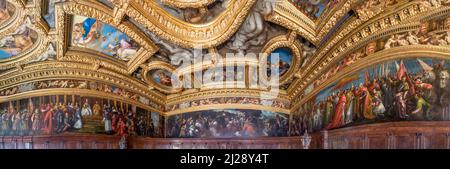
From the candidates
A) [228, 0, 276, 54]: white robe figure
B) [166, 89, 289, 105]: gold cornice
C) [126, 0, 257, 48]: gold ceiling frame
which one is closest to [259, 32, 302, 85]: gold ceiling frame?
[228, 0, 276, 54]: white robe figure

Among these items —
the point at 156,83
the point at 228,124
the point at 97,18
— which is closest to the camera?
the point at 97,18

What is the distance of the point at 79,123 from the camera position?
1347cm

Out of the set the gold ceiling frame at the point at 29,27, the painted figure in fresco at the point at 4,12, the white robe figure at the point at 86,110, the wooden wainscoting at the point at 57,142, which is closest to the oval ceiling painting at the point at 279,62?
the wooden wainscoting at the point at 57,142

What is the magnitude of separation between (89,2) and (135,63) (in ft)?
12.5

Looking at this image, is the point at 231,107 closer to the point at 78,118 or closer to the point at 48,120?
the point at 78,118

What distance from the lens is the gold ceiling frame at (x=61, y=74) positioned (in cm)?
1284

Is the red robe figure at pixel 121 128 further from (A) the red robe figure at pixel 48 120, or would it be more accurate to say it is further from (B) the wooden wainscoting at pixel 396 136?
(B) the wooden wainscoting at pixel 396 136

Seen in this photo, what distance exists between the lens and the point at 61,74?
13.4m

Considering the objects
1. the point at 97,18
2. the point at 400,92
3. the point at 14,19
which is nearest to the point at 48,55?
the point at 14,19

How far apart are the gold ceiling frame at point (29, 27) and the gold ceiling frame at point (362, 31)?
8.33 meters

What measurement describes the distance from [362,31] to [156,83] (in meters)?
9.08

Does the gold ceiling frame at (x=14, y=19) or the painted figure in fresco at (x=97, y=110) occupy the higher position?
the gold ceiling frame at (x=14, y=19)

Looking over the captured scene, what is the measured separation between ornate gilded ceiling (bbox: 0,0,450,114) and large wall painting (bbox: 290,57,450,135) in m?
0.36

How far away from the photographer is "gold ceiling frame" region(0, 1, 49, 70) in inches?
390
